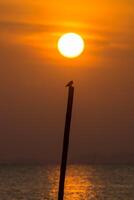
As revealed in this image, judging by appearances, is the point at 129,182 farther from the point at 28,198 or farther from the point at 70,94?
the point at 70,94

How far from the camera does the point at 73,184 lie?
27.7 meters

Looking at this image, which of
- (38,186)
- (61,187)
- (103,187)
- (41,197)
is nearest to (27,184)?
(38,186)

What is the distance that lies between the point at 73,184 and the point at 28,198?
21.0 feet

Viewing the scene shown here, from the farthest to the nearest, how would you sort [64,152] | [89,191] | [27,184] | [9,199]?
[27,184]
[89,191]
[9,199]
[64,152]

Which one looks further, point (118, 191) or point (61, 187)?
point (118, 191)

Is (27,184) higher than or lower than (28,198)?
higher

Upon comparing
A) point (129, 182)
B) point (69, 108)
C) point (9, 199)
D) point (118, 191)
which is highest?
point (129, 182)

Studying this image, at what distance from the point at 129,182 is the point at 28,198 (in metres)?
9.68

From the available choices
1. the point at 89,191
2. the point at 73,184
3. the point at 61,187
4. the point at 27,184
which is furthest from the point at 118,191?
the point at 61,187

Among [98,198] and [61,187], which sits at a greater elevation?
[98,198]

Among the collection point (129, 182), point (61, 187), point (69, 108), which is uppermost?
point (129, 182)

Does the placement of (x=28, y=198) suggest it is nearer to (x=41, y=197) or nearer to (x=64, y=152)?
(x=41, y=197)

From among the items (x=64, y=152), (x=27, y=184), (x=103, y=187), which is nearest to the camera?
(x=64, y=152)

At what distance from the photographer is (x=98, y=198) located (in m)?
21.4
